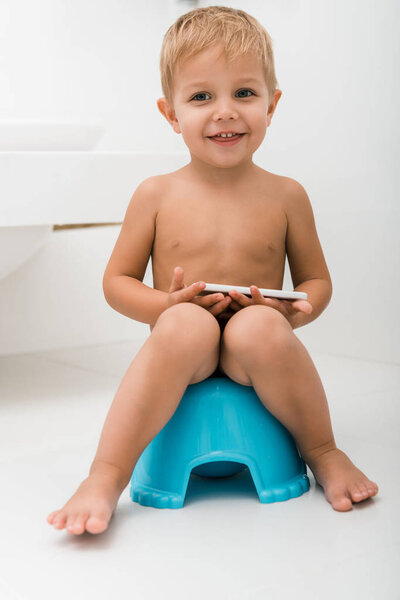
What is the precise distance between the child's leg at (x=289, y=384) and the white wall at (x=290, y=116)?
0.90 metres

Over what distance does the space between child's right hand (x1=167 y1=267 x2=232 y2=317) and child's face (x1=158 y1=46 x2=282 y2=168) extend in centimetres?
21

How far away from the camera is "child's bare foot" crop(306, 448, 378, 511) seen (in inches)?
38.3

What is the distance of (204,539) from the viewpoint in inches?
35.0

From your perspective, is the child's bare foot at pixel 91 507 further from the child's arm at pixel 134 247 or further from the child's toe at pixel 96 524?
the child's arm at pixel 134 247

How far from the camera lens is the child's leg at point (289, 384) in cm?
99

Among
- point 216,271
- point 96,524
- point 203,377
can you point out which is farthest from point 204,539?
point 216,271

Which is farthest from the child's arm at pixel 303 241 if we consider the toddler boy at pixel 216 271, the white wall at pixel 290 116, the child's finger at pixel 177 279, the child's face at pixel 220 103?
the white wall at pixel 290 116

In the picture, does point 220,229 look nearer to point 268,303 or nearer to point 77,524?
point 268,303

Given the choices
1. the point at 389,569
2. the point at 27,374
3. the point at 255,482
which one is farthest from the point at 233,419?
the point at 27,374

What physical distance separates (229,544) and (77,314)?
61.6 inches

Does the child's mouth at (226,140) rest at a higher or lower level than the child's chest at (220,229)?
higher

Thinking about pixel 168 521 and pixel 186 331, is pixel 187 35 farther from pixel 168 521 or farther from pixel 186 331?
pixel 168 521

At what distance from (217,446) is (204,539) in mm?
139

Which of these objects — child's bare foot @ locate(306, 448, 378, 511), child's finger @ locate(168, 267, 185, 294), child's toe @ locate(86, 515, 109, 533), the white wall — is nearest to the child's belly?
child's finger @ locate(168, 267, 185, 294)
